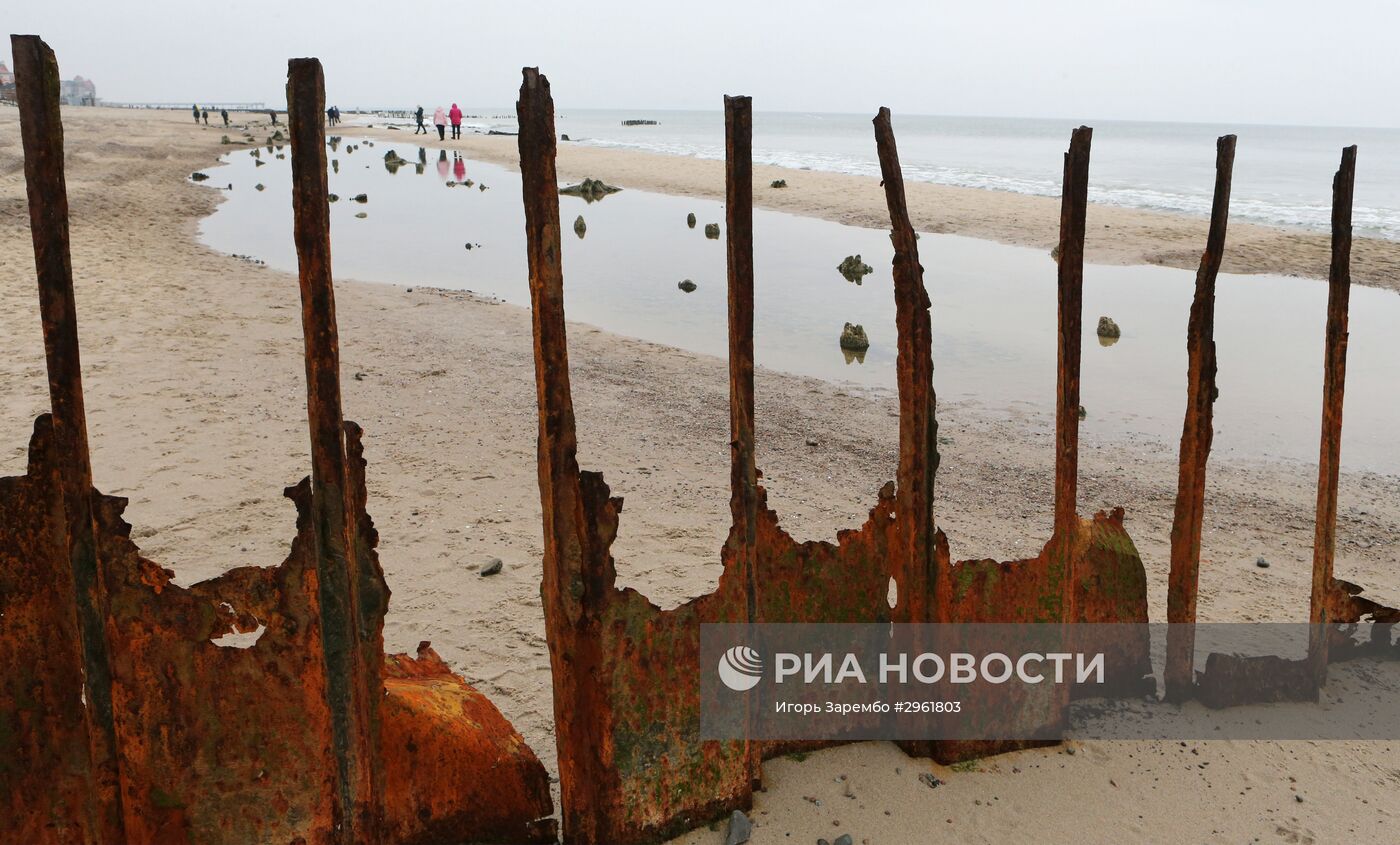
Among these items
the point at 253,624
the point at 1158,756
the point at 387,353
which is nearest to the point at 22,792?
the point at 253,624

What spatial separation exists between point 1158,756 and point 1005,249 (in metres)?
18.3

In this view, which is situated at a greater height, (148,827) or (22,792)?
(22,792)

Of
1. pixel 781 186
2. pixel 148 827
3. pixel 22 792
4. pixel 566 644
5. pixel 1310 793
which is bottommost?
pixel 1310 793

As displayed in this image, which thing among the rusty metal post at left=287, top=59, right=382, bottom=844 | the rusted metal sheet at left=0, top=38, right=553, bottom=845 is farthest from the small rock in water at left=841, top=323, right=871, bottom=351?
the rusty metal post at left=287, top=59, right=382, bottom=844

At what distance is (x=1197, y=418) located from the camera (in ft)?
10.7

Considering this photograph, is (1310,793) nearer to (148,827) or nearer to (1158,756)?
(1158,756)

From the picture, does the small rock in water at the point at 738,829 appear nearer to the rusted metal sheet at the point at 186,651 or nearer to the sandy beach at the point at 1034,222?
the rusted metal sheet at the point at 186,651

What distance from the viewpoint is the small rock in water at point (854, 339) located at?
11070 mm

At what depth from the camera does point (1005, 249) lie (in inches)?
805

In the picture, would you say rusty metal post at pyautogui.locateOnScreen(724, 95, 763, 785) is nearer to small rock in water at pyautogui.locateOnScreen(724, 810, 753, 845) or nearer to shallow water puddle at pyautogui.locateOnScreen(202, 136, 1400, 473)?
small rock in water at pyautogui.locateOnScreen(724, 810, 753, 845)

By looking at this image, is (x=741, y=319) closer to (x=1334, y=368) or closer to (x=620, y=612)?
(x=620, y=612)

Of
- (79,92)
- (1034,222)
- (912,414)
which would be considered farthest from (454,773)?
(79,92)

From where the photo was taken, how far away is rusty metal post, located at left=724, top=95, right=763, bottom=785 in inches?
103

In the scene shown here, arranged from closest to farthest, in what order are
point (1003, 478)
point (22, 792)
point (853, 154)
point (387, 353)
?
point (22, 792)
point (1003, 478)
point (387, 353)
point (853, 154)
